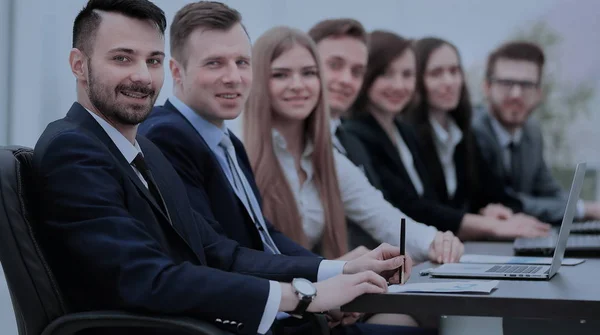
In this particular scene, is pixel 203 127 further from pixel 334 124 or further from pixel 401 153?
pixel 401 153

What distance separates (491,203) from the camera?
5.09m

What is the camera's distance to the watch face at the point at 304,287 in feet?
6.41

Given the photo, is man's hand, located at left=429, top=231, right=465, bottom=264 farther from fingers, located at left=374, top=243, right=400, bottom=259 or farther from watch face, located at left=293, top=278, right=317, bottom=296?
watch face, located at left=293, top=278, right=317, bottom=296

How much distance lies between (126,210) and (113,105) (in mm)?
264

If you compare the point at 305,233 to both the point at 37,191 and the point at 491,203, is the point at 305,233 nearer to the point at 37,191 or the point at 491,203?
the point at 37,191

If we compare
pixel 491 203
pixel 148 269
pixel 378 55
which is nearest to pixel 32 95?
Answer: pixel 378 55

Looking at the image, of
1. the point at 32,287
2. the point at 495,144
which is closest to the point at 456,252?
the point at 32,287

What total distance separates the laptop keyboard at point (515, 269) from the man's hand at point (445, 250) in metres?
0.27

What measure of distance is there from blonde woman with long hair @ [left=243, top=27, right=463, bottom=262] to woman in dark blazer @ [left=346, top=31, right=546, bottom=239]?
735mm

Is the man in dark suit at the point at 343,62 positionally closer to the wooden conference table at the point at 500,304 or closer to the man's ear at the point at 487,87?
the wooden conference table at the point at 500,304

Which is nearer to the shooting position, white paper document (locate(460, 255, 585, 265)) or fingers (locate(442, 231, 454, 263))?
white paper document (locate(460, 255, 585, 265))

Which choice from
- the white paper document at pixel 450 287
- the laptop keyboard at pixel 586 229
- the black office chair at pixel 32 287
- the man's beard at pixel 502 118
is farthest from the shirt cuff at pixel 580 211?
the black office chair at pixel 32 287

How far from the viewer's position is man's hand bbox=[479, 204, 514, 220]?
4.61 m

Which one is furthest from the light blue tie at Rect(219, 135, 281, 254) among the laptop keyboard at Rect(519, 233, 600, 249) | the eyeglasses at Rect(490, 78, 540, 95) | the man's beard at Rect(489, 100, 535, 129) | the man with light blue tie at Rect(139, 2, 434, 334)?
the eyeglasses at Rect(490, 78, 540, 95)
